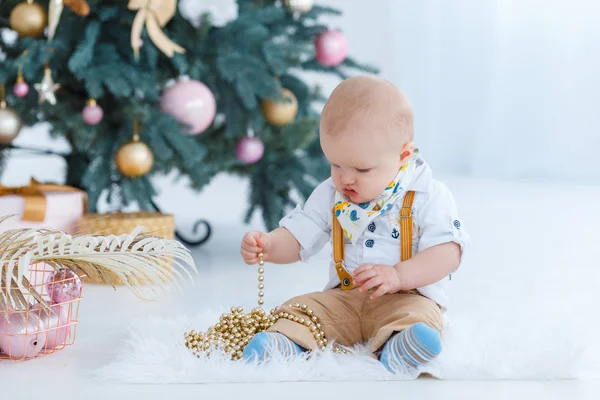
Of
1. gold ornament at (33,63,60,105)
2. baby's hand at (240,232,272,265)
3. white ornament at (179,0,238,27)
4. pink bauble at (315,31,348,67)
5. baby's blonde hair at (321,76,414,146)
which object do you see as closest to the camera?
baby's blonde hair at (321,76,414,146)

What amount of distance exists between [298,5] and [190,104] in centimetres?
44

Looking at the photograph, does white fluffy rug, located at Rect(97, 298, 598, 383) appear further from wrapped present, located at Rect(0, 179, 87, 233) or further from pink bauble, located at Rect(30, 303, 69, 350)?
wrapped present, located at Rect(0, 179, 87, 233)

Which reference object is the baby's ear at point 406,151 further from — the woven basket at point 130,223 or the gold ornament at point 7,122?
the gold ornament at point 7,122

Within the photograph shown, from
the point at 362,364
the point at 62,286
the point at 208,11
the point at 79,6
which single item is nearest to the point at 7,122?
the point at 79,6

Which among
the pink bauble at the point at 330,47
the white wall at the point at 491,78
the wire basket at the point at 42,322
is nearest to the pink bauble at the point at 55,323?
the wire basket at the point at 42,322

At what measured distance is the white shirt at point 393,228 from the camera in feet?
4.02

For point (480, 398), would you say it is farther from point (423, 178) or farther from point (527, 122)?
point (527, 122)

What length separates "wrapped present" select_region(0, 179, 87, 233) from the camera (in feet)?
5.81

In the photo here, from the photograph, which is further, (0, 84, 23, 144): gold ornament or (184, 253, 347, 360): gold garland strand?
(0, 84, 23, 144): gold ornament

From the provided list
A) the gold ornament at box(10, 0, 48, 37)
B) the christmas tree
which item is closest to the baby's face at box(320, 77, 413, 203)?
the christmas tree

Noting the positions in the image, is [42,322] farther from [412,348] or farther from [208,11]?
[208,11]

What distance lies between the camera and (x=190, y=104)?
1.83 meters

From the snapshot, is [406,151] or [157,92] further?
[157,92]

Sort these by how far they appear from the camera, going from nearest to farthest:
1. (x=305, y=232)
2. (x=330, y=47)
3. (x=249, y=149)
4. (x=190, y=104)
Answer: (x=305, y=232) → (x=190, y=104) → (x=249, y=149) → (x=330, y=47)
